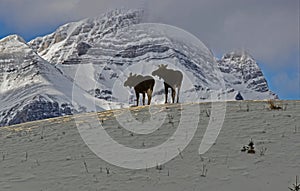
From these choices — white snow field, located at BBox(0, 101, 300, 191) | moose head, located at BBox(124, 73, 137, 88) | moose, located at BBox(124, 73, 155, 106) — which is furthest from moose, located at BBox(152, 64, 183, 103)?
white snow field, located at BBox(0, 101, 300, 191)

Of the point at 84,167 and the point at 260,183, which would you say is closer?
the point at 260,183

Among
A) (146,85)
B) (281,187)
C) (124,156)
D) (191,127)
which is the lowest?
(281,187)

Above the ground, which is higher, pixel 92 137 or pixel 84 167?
pixel 92 137

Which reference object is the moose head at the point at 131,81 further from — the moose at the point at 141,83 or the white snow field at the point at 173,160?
the white snow field at the point at 173,160

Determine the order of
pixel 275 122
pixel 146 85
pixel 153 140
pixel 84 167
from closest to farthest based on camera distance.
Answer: pixel 84 167, pixel 153 140, pixel 275 122, pixel 146 85

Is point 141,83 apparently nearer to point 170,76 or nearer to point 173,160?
point 170,76

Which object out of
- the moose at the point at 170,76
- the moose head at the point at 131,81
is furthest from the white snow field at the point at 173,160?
the moose head at the point at 131,81

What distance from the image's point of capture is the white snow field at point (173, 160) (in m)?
11.1

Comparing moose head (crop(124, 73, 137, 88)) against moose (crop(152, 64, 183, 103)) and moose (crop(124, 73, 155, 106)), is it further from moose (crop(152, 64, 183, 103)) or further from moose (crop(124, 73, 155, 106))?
moose (crop(152, 64, 183, 103))

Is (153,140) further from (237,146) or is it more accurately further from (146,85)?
(146,85)

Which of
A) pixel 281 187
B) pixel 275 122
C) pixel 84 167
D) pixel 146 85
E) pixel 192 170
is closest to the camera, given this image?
pixel 281 187

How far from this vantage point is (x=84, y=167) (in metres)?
12.7

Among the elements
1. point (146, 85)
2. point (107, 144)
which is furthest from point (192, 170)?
point (146, 85)

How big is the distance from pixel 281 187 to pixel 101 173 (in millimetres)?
4375
